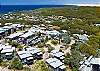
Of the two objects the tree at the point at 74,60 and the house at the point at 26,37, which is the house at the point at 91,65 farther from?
the house at the point at 26,37

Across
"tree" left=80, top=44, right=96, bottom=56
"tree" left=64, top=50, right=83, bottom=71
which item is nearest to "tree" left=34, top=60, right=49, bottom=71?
"tree" left=64, top=50, right=83, bottom=71

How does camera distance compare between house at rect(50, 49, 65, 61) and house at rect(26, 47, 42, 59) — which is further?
house at rect(26, 47, 42, 59)

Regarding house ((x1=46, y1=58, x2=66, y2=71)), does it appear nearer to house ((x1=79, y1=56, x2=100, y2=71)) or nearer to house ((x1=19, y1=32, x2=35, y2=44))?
Answer: house ((x1=79, y1=56, x2=100, y2=71))

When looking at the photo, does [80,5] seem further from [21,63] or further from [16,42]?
[21,63]

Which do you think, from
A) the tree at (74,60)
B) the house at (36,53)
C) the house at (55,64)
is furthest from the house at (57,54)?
the house at (36,53)

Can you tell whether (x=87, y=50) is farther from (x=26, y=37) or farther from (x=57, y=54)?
(x=26, y=37)

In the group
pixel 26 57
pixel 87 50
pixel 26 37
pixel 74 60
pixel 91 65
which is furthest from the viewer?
pixel 26 37

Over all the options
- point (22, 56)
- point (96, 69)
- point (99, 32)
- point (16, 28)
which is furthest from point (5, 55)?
point (99, 32)

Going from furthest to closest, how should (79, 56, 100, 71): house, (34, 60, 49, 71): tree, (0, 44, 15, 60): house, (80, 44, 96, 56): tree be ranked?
(80, 44, 96, 56): tree
(0, 44, 15, 60): house
(34, 60, 49, 71): tree
(79, 56, 100, 71): house

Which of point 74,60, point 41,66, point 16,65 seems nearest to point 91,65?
point 74,60
